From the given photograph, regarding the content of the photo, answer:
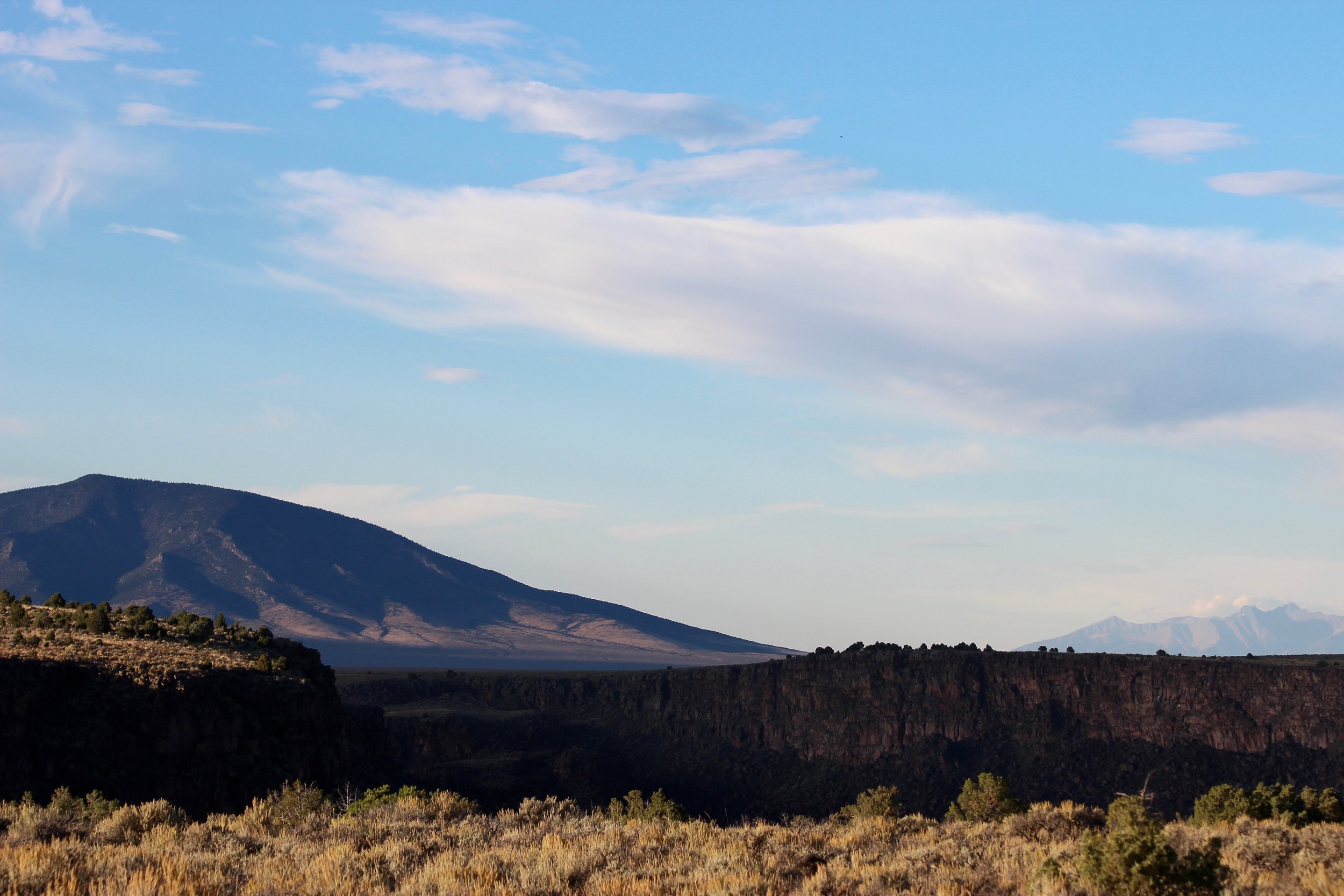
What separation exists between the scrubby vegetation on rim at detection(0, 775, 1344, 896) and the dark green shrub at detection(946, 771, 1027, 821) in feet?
101

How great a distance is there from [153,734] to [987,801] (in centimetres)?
4235

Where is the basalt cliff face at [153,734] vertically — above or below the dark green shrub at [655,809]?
above

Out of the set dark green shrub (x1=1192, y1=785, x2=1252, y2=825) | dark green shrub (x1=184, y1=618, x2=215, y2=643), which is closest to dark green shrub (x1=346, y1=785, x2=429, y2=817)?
dark green shrub (x1=1192, y1=785, x2=1252, y2=825)

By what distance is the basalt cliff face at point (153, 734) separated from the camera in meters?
49.8

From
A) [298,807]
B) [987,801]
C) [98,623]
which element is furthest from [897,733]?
[298,807]

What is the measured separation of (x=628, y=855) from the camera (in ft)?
70.0

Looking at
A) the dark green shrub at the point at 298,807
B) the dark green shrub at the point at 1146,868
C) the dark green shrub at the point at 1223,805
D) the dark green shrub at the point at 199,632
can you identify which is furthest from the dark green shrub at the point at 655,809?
the dark green shrub at the point at 1146,868

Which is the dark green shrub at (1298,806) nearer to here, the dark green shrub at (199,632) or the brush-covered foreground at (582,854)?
the brush-covered foreground at (582,854)

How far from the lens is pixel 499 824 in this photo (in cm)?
2645

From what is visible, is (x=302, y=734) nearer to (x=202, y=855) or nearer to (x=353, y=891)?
(x=202, y=855)

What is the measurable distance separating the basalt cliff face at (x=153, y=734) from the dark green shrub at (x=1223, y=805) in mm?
39801

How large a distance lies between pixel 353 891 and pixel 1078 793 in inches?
3467

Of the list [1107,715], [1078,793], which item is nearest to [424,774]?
[1078,793]

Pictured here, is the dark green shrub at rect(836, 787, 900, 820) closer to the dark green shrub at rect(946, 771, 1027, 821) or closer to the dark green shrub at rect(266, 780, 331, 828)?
the dark green shrub at rect(946, 771, 1027, 821)
